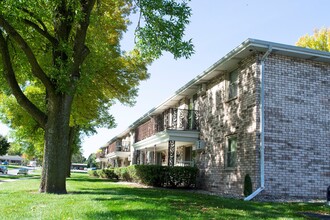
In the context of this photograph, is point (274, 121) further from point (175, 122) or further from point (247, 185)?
point (175, 122)

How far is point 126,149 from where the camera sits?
1593 inches

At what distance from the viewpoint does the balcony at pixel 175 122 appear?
802 inches

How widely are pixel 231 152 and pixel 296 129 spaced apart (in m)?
2.88

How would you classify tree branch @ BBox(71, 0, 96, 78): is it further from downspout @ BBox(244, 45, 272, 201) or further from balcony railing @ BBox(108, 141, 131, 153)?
balcony railing @ BBox(108, 141, 131, 153)

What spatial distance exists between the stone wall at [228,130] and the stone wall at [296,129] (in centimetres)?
50

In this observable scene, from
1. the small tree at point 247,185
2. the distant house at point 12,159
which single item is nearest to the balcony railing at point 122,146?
the small tree at point 247,185

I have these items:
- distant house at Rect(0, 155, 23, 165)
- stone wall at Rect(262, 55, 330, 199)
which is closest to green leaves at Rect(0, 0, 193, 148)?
stone wall at Rect(262, 55, 330, 199)

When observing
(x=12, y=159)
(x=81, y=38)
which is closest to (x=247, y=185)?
(x=81, y=38)

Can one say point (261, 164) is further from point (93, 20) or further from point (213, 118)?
point (93, 20)

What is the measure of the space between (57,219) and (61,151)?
579 centimetres

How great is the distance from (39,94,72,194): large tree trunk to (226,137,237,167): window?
663 cm

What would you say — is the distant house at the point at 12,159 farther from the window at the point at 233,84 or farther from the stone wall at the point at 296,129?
the stone wall at the point at 296,129

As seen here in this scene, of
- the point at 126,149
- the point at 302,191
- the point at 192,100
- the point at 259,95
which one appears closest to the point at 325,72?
the point at 259,95

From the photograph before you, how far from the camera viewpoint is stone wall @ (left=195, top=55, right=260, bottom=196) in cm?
1374
